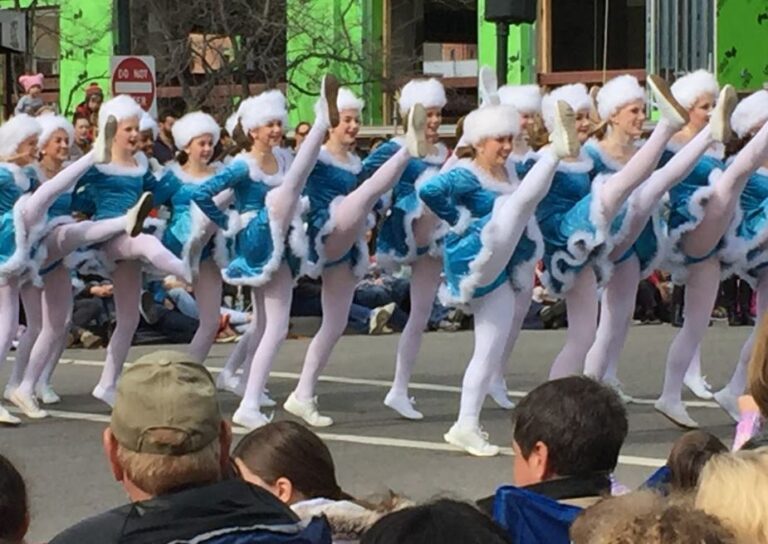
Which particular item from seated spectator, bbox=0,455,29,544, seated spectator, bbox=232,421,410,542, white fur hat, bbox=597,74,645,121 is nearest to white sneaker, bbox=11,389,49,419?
white fur hat, bbox=597,74,645,121

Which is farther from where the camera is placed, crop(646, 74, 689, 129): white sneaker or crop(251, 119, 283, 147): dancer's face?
crop(251, 119, 283, 147): dancer's face

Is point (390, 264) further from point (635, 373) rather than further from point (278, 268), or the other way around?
point (635, 373)

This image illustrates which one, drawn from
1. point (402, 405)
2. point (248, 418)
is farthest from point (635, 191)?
point (248, 418)

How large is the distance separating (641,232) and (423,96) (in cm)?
153

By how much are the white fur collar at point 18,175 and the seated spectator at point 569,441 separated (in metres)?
5.86

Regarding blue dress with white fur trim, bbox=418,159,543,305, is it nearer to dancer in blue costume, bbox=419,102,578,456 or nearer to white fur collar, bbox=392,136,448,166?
dancer in blue costume, bbox=419,102,578,456

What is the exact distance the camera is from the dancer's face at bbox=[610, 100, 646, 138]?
28.8ft

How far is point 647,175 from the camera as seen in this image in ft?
27.1

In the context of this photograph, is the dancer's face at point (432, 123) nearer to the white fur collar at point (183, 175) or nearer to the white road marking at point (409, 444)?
the white fur collar at point (183, 175)

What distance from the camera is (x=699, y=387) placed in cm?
1023

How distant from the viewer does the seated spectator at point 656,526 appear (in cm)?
267

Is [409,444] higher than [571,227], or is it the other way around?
[571,227]

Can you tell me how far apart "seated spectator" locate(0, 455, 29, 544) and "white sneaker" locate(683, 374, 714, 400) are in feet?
24.3

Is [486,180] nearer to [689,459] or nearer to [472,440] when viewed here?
[472,440]
